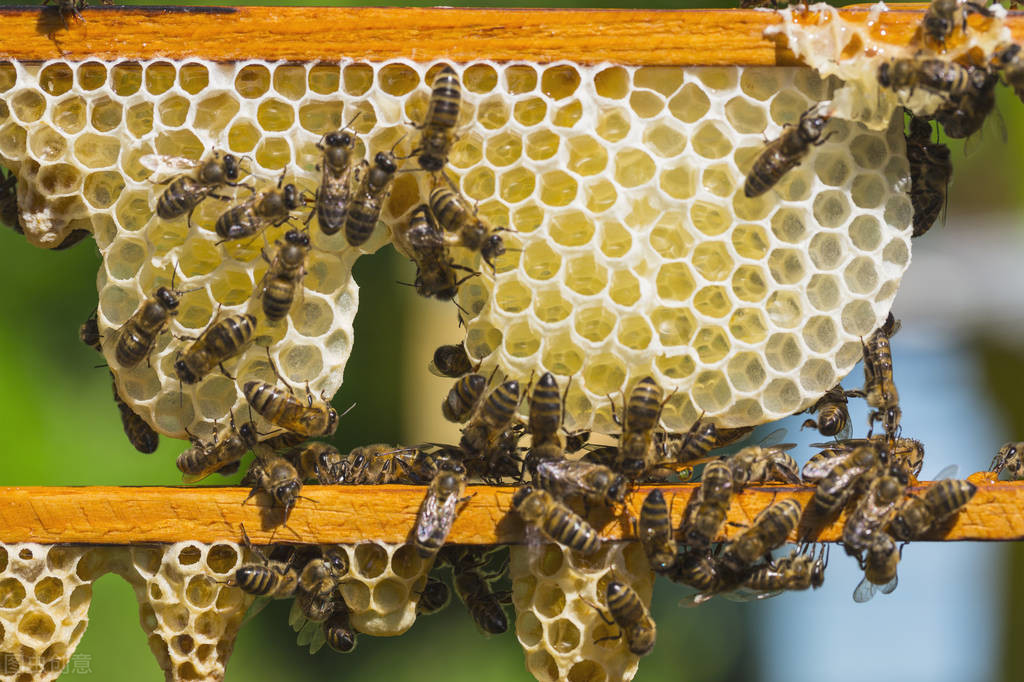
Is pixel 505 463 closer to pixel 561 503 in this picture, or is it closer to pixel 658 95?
pixel 561 503

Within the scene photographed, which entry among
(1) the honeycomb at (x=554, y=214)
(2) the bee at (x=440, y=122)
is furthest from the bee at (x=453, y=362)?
(2) the bee at (x=440, y=122)

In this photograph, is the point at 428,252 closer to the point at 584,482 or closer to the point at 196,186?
the point at 196,186

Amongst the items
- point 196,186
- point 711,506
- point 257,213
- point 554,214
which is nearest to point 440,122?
point 554,214

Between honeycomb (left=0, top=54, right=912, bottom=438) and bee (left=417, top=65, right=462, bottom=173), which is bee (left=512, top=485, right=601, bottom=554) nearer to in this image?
honeycomb (left=0, top=54, right=912, bottom=438)

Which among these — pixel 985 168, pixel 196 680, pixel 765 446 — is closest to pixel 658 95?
pixel 765 446

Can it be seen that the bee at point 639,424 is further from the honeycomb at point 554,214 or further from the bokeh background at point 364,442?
the bokeh background at point 364,442
